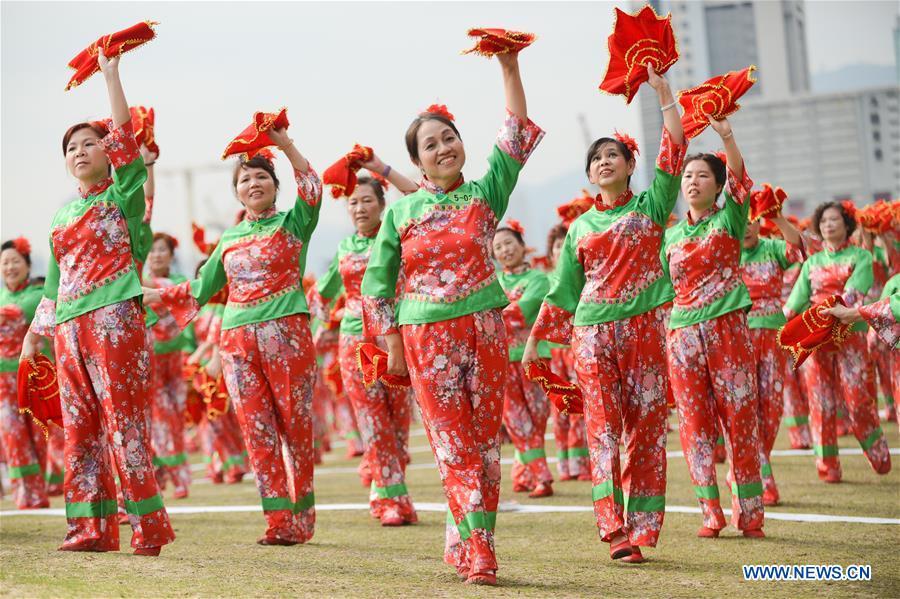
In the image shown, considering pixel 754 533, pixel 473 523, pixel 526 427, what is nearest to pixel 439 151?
pixel 473 523

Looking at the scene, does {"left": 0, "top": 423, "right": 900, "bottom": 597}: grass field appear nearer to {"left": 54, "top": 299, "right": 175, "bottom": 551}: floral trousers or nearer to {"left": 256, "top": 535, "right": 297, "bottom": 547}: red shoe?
{"left": 256, "top": 535, "right": 297, "bottom": 547}: red shoe

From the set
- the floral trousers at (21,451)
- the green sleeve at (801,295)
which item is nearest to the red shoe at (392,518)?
the floral trousers at (21,451)

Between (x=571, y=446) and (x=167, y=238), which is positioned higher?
(x=167, y=238)

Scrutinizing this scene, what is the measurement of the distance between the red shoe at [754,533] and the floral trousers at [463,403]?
69.3 inches

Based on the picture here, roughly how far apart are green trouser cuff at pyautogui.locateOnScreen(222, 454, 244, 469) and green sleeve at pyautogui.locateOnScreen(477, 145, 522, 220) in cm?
692

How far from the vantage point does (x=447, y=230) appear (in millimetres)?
5094

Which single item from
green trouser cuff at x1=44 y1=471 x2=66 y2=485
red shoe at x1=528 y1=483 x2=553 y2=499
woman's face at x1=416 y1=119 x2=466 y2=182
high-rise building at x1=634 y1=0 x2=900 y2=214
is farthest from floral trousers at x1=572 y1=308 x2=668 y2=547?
high-rise building at x1=634 y1=0 x2=900 y2=214

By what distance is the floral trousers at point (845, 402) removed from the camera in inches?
329

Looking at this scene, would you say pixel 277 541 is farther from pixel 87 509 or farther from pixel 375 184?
pixel 375 184

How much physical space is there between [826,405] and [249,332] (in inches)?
182

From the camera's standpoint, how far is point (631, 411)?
5.73 meters

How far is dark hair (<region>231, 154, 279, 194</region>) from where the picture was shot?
6.50 metres

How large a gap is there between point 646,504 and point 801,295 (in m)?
3.86

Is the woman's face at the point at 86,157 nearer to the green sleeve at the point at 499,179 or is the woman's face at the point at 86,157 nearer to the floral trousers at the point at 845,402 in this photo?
the green sleeve at the point at 499,179
